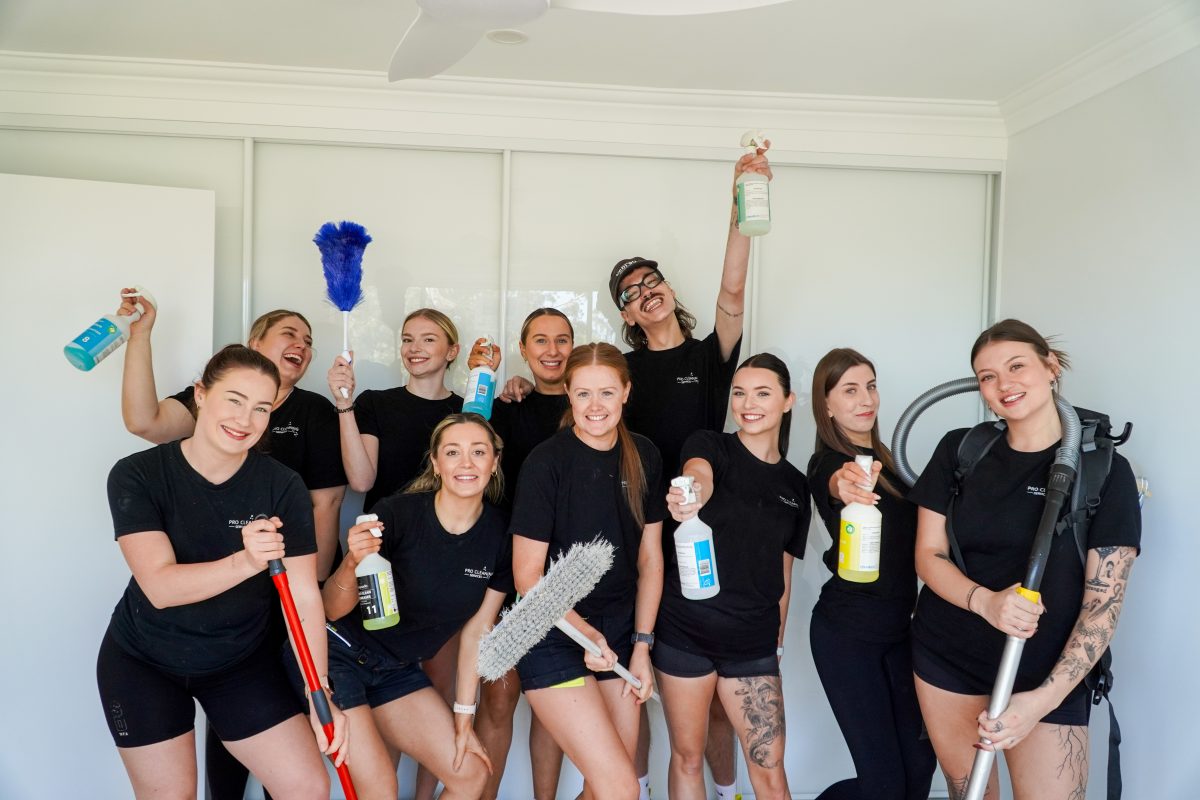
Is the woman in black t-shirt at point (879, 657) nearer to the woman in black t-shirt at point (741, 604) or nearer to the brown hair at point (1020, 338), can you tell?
the woman in black t-shirt at point (741, 604)

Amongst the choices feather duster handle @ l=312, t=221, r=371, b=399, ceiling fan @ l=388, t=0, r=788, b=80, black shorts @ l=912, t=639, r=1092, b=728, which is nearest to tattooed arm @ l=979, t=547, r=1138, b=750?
black shorts @ l=912, t=639, r=1092, b=728

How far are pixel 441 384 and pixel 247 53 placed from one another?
4.37 feet

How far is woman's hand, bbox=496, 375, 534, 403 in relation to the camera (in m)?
3.03

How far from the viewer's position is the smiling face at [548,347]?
2.98 m

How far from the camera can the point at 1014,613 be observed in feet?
6.50

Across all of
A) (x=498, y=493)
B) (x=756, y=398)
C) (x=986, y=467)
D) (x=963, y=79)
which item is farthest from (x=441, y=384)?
(x=963, y=79)

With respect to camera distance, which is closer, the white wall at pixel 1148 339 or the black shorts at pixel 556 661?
the black shorts at pixel 556 661

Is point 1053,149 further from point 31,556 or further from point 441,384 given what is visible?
point 31,556

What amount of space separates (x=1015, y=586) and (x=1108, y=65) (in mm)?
1927

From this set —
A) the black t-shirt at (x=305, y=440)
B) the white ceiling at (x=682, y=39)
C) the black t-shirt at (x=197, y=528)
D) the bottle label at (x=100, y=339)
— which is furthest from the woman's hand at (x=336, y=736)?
the white ceiling at (x=682, y=39)

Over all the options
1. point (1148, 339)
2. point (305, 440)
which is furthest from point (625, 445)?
point (1148, 339)

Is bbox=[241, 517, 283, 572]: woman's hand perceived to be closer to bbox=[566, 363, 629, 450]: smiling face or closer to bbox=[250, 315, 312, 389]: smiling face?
bbox=[566, 363, 629, 450]: smiling face

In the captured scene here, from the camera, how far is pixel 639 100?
344 cm

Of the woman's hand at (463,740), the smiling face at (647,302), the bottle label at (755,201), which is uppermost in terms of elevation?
the bottle label at (755,201)
